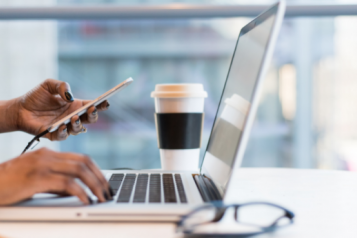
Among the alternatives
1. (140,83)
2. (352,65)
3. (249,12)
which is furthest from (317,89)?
(249,12)

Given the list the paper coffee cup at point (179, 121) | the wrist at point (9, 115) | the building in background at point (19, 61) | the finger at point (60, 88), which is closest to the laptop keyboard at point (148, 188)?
the paper coffee cup at point (179, 121)

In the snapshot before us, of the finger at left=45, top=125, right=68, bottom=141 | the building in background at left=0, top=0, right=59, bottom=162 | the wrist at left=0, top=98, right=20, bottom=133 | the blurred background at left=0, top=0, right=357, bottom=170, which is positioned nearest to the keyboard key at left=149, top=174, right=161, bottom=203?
the finger at left=45, top=125, right=68, bottom=141

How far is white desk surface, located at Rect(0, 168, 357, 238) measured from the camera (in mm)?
311

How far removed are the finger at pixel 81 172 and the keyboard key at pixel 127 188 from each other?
2cm

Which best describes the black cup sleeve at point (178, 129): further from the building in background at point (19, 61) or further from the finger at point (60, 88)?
the building in background at point (19, 61)

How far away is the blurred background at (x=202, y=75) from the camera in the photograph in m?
2.95

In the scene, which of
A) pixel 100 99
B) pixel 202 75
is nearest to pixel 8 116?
pixel 100 99

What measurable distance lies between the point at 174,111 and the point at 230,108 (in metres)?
0.18

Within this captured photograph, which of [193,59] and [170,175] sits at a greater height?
[193,59]

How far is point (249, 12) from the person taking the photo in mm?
767

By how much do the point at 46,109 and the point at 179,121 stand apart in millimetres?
339

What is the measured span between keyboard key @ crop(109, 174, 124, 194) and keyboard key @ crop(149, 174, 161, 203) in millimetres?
45

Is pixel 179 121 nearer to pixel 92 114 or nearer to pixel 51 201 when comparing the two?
pixel 92 114

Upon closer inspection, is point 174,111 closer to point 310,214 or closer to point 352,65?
point 310,214
